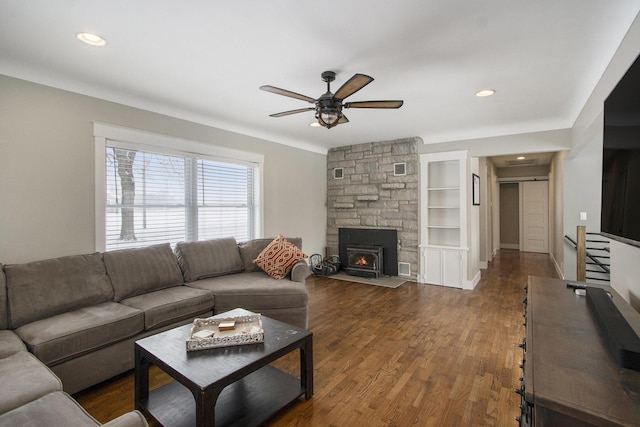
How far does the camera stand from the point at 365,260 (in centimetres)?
563

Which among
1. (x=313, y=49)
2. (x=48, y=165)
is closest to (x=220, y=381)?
(x=313, y=49)

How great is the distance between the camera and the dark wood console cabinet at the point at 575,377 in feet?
2.77

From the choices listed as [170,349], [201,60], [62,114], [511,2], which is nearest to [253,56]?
[201,60]

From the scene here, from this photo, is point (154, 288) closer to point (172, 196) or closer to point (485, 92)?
point (172, 196)

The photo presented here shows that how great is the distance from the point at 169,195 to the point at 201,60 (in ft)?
5.97

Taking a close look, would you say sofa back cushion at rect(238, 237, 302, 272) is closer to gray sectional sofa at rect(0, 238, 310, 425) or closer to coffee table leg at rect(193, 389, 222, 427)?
gray sectional sofa at rect(0, 238, 310, 425)

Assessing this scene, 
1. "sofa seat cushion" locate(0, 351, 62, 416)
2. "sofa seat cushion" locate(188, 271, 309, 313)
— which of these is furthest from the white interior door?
"sofa seat cushion" locate(0, 351, 62, 416)

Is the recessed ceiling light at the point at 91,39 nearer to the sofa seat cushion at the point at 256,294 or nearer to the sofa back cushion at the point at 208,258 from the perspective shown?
the sofa back cushion at the point at 208,258

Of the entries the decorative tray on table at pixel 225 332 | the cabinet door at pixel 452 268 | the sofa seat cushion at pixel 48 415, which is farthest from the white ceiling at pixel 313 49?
the cabinet door at pixel 452 268

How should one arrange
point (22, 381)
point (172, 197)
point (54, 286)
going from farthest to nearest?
point (172, 197), point (54, 286), point (22, 381)

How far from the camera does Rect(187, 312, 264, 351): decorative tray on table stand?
1.88 meters

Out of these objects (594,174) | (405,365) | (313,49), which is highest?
(313,49)

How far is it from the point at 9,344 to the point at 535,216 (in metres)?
10.5

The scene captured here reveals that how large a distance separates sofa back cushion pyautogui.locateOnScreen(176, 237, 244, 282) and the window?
0.42m
